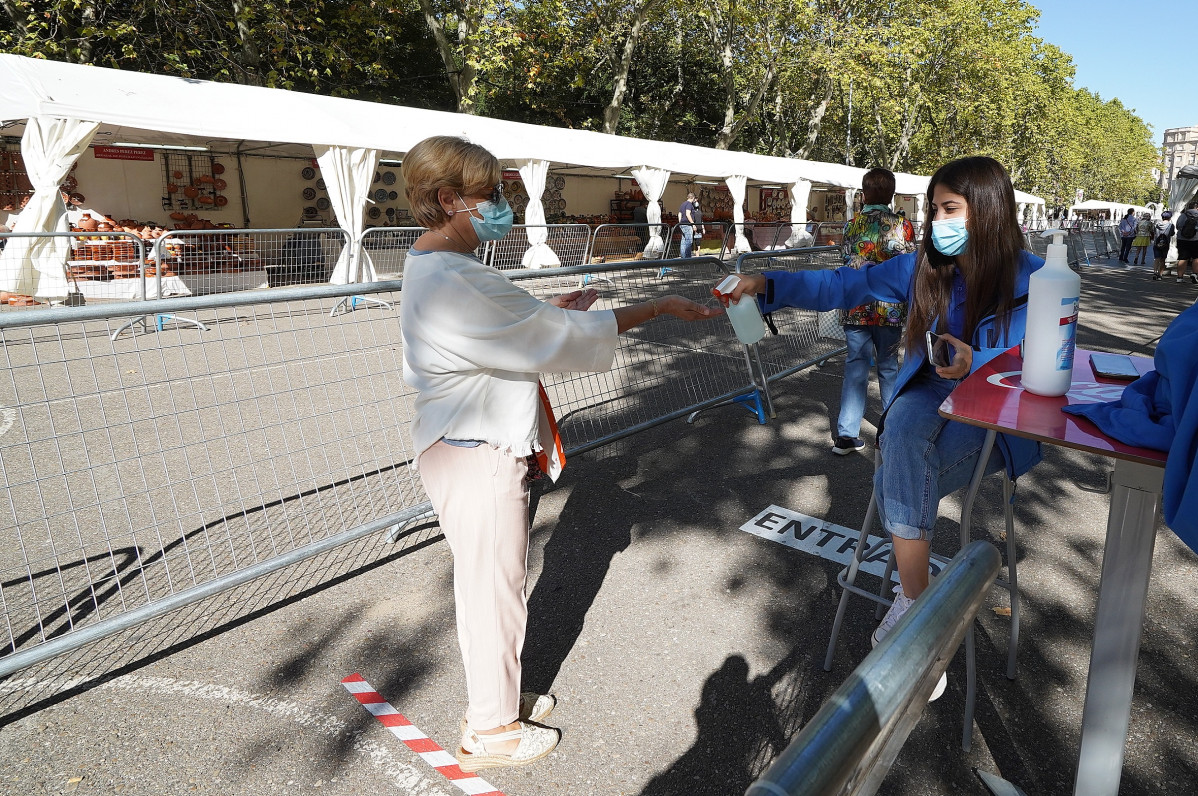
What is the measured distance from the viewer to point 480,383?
227cm

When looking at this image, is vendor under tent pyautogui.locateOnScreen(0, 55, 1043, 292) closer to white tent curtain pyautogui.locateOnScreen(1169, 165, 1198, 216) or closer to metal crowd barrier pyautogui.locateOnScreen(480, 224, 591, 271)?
metal crowd barrier pyautogui.locateOnScreen(480, 224, 591, 271)

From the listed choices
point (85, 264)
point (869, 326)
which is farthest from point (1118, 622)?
point (85, 264)

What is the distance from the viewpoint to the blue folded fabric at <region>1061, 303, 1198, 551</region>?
137 cm

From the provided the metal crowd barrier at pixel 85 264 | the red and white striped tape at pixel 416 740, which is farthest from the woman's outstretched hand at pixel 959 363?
the metal crowd barrier at pixel 85 264

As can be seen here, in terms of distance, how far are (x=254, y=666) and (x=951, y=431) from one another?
2.81 meters

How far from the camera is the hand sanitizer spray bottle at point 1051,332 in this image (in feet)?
6.32

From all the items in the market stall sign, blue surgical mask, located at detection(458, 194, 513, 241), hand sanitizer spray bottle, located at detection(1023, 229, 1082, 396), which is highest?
the market stall sign

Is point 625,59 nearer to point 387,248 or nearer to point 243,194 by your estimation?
point 243,194

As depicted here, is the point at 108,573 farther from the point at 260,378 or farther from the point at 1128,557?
the point at 1128,557

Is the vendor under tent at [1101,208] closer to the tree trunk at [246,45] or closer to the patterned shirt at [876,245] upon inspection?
the tree trunk at [246,45]

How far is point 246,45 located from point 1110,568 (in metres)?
20.8

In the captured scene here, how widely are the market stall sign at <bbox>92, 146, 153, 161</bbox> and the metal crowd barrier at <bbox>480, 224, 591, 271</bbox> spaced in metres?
8.38

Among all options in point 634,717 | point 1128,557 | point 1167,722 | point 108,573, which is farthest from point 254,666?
point 1167,722

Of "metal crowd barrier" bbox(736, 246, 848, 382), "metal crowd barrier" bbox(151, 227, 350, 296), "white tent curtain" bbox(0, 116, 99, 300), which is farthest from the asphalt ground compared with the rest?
"metal crowd barrier" bbox(151, 227, 350, 296)
